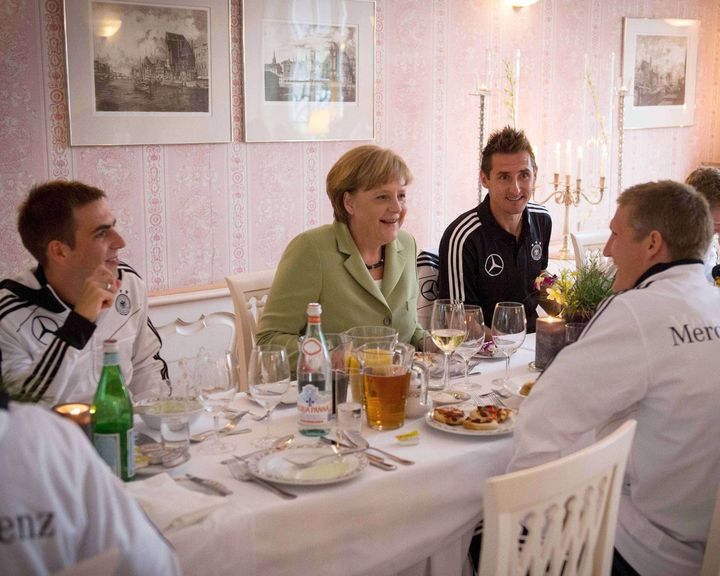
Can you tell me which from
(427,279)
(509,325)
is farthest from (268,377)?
(427,279)

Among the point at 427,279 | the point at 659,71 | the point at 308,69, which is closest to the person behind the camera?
the point at 427,279

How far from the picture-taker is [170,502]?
1.48 metres

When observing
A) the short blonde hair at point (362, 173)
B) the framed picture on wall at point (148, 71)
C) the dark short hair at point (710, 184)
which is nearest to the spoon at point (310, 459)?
the short blonde hair at point (362, 173)

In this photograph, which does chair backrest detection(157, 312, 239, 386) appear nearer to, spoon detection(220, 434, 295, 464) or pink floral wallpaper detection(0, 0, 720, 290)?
pink floral wallpaper detection(0, 0, 720, 290)

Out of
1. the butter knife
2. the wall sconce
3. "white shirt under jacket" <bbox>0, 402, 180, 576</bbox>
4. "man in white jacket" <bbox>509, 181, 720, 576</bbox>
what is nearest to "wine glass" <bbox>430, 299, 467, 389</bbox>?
"man in white jacket" <bbox>509, 181, 720, 576</bbox>

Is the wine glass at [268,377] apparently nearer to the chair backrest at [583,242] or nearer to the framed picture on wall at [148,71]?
the framed picture on wall at [148,71]

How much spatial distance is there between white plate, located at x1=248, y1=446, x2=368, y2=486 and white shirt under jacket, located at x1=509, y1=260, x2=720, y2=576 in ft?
1.19

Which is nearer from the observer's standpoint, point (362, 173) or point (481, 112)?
point (362, 173)

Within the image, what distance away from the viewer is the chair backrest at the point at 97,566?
1005 mm

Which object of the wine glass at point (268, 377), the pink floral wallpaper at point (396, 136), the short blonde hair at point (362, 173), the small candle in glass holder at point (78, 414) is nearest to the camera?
the small candle in glass holder at point (78, 414)

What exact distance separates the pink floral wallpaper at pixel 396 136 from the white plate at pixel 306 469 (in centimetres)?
206

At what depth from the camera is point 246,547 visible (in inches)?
58.7

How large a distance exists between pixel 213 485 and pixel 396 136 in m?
3.13

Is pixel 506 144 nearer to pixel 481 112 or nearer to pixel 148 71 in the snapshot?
pixel 481 112
